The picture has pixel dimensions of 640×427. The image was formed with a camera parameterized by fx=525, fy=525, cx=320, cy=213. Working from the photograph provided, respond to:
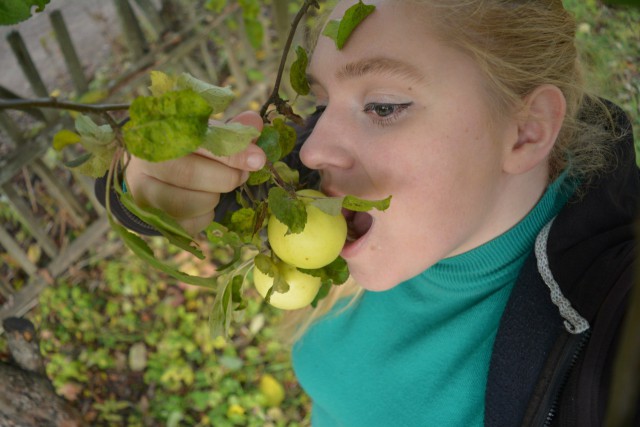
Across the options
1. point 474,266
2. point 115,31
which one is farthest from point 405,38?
point 115,31

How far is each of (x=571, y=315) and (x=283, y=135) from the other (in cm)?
72

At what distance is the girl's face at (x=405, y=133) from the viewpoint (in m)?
1.08

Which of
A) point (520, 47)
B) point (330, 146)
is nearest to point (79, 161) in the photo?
point (330, 146)

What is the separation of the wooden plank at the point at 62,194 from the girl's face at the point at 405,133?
2.24 meters

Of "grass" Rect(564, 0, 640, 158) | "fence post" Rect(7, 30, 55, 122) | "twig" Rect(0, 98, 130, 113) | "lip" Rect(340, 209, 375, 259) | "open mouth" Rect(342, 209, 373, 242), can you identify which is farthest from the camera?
"grass" Rect(564, 0, 640, 158)

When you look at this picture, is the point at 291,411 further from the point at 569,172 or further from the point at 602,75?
the point at 602,75

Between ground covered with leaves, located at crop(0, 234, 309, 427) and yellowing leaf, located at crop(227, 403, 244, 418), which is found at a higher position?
ground covered with leaves, located at crop(0, 234, 309, 427)

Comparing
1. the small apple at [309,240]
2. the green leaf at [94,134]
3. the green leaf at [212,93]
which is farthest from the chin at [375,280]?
the green leaf at [94,134]

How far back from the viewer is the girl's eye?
1.11 meters

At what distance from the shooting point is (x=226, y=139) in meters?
0.67

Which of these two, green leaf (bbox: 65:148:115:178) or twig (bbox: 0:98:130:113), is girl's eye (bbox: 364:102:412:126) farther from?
twig (bbox: 0:98:130:113)

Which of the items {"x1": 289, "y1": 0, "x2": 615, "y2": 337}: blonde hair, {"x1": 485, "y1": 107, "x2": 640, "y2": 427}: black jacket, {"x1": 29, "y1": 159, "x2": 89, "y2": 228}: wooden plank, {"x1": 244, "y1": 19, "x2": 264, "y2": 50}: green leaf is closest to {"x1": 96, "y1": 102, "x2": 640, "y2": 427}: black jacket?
{"x1": 485, "y1": 107, "x2": 640, "y2": 427}: black jacket

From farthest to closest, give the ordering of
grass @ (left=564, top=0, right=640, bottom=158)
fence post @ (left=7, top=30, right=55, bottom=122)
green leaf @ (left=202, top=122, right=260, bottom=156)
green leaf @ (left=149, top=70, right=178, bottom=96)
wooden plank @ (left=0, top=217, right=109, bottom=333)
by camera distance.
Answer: grass @ (left=564, top=0, right=640, bottom=158) < wooden plank @ (left=0, top=217, right=109, bottom=333) < fence post @ (left=7, top=30, right=55, bottom=122) < green leaf @ (left=149, top=70, right=178, bottom=96) < green leaf @ (left=202, top=122, right=260, bottom=156)

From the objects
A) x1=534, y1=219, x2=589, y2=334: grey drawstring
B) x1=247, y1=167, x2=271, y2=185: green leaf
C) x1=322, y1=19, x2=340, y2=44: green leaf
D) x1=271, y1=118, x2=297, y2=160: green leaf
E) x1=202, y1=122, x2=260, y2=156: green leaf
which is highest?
x1=202, y1=122, x2=260, y2=156: green leaf
